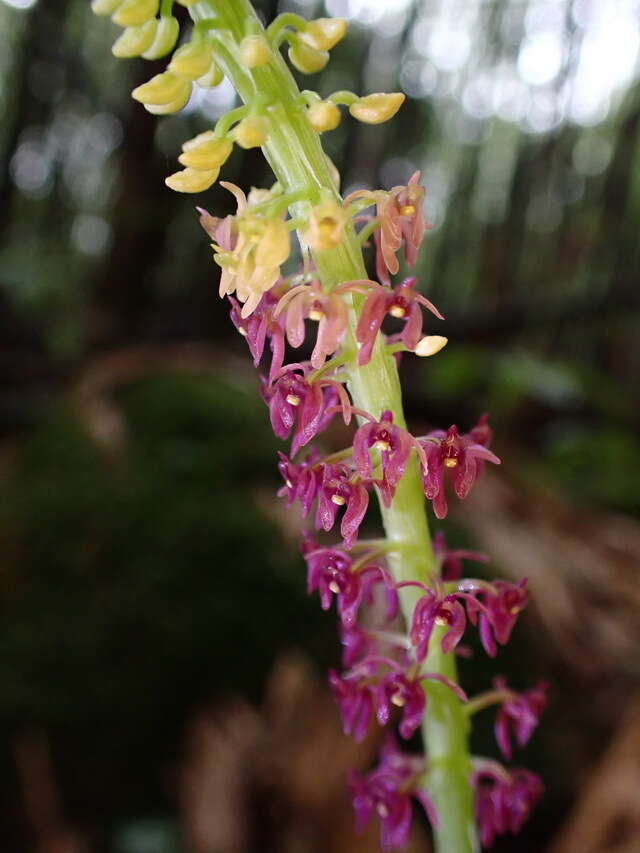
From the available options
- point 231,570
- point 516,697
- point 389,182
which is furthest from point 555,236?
point 516,697

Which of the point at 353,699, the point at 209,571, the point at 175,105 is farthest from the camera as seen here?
the point at 209,571

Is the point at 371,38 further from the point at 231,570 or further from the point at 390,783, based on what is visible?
the point at 390,783

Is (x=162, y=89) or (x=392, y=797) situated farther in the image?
(x=392, y=797)

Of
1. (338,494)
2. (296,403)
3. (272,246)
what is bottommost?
(338,494)

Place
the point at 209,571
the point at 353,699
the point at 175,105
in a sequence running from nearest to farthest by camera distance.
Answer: the point at 175,105, the point at 353,699, the point at 209,571

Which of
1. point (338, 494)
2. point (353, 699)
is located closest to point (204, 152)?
point (338, 494)

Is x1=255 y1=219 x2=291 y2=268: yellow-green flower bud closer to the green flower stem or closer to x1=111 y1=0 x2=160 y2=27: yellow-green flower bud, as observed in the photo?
the green flower stem

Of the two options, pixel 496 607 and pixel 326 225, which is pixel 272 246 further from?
pixel 496 607
